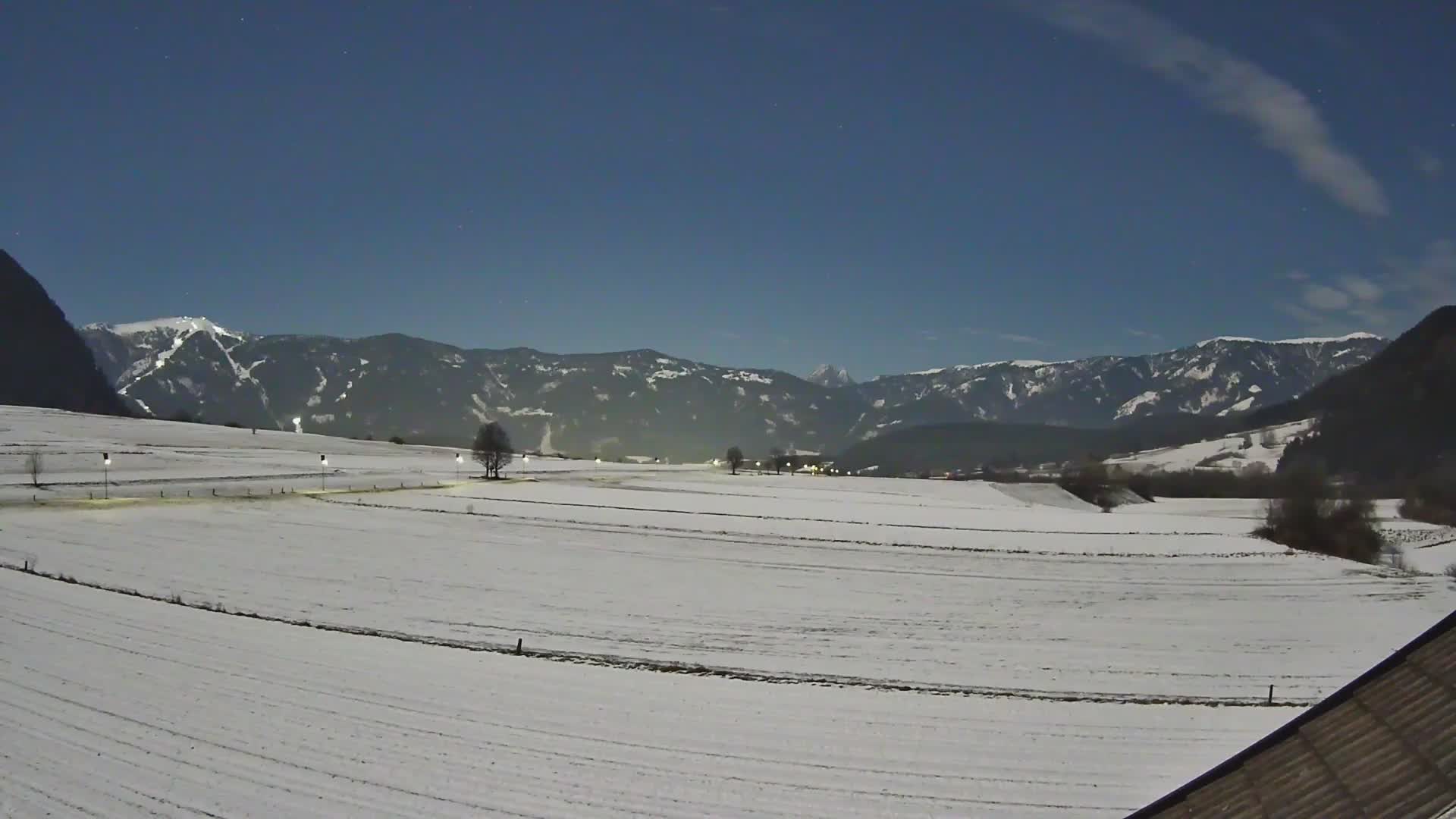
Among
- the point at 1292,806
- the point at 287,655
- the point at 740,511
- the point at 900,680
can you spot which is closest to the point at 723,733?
the point at 900,680

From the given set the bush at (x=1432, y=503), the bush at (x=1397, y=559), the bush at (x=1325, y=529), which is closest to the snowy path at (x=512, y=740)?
the bush at (x=1397, y=559)

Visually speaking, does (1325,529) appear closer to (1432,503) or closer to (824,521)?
(824,521)

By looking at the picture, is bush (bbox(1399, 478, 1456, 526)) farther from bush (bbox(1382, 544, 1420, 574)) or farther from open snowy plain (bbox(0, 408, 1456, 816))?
open snowy plain (bbox(0, 408, 1456, 816))

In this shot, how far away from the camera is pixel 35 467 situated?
264 feet

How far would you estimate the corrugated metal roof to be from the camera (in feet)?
15.1

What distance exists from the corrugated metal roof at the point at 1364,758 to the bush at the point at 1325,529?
251 ft

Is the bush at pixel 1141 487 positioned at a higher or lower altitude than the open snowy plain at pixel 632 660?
higher

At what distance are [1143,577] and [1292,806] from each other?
170 ft

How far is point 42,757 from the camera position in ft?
61.7

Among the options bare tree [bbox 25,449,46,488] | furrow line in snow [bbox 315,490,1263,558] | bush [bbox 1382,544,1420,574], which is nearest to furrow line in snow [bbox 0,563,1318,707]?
furrow line in snow [bbox 315,490,1263,558]

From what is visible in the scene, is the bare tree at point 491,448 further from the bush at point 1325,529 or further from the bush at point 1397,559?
the bush at point 1397,559

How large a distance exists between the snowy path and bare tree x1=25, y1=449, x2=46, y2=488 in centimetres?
6594

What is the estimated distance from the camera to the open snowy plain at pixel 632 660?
18703 mm

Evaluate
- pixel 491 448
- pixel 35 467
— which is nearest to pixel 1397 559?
pixel 491 448
